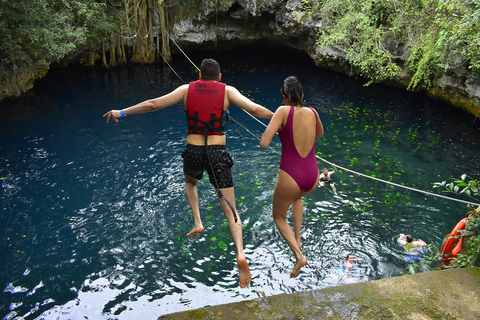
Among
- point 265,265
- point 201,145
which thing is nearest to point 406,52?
point 265,265

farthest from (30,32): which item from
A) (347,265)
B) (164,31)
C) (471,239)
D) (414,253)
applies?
(471,239)

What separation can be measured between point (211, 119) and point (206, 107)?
0.43ft

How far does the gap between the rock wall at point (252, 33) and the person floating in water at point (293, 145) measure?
10306 mm

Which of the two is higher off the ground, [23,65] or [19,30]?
[19,30]

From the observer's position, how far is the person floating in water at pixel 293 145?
3271 millimetres

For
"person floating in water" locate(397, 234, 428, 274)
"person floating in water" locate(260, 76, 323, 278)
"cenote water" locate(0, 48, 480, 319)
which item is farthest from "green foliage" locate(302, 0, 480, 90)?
"person floating in water" locate(260, 76, 323, 278)

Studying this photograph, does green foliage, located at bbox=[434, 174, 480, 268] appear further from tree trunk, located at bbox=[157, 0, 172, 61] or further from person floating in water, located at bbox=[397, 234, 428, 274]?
tree trunk, located at bbox=[157, 0, 172, 61]

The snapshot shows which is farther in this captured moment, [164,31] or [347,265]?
[164,31]

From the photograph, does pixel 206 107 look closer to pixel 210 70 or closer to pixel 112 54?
pixel 210 70

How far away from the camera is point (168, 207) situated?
6.50 metres

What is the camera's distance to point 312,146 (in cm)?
343

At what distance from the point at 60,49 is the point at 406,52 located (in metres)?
11.2

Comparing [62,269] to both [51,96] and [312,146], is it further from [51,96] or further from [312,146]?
[51,96]

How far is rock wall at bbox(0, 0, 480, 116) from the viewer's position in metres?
11.8
